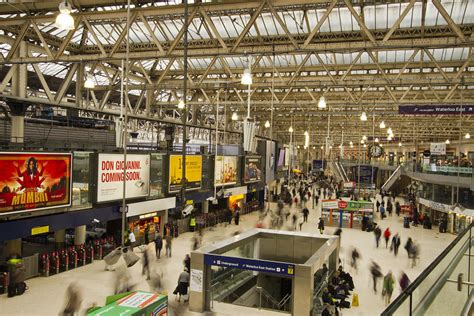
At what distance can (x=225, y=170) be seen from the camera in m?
29.7

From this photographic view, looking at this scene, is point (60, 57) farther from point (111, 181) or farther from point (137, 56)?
point (111, 181)

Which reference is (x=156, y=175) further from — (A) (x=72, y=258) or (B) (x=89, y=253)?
(A) (x=72, y=258)

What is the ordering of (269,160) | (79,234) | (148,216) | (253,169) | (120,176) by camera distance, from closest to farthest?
(79,234)
(120,176)
(148,216)
(269,160)
(253,169)

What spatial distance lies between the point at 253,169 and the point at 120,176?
16.7 meters

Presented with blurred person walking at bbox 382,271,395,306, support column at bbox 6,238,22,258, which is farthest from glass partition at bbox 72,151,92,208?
blurred person walking at bbox 382,271,395,306

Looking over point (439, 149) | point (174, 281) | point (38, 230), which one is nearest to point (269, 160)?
point (174, 281)

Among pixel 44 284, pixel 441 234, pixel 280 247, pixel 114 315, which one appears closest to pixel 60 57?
pixel 44 284

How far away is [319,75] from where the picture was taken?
31703 mm

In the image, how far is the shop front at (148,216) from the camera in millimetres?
21203

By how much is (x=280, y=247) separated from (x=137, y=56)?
9.63 metres

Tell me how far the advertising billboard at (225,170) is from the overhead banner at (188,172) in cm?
114

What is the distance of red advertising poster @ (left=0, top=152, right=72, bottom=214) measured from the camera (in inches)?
566

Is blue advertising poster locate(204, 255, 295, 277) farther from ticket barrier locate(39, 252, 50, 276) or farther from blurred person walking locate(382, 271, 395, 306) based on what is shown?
ticket barrier locate(39, 252, 50, 276)

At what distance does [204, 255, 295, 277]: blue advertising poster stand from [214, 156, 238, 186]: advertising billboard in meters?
13.9
